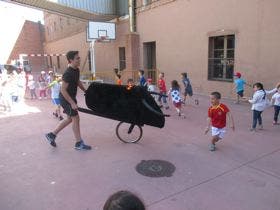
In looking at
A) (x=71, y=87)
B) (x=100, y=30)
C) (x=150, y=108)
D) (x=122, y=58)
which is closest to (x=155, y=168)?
(x=150, y=108)

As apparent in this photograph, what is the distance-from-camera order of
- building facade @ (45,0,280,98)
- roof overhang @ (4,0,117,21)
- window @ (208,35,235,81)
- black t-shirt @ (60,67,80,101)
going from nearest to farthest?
1. black t-shirt @ (60,67,80,101)
2. building facade @ (45,0,280,98)
3. window @ (208,35,235,81)
4. roof overhang @ (4,0,117,21)

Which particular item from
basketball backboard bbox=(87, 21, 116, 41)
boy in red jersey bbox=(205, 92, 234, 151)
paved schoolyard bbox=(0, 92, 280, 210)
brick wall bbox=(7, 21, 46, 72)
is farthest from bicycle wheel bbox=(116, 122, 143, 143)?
brick wall bbox=(7, 21, 46, 72)

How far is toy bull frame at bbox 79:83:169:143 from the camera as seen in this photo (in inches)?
196

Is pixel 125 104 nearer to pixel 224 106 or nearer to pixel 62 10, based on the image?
pixel 224 106

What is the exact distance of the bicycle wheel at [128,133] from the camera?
5.93 meters

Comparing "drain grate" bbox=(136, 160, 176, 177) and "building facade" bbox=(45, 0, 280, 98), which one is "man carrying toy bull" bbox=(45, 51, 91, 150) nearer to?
"drain grate" bbox=(136, 160, 176, 177)

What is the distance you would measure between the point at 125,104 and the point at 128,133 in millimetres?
1056

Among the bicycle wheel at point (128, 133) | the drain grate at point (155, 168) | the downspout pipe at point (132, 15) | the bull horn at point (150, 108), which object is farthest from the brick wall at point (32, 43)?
the drain grate at point (155, 168)

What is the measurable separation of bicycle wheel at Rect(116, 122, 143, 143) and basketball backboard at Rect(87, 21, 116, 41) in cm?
1182

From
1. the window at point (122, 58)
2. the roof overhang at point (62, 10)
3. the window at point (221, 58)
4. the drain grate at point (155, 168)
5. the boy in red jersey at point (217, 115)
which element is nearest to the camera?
the drain grate at point (155, 168)

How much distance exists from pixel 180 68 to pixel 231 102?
3693mm

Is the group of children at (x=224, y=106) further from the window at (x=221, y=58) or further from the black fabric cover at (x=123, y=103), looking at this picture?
the window at (x=221, y=58)

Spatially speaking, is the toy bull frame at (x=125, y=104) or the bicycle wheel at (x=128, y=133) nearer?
the toy bull frame at (x=125, y=104)

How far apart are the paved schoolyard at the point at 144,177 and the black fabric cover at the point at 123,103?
70 centimetres
